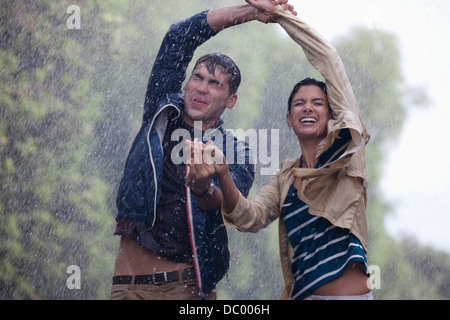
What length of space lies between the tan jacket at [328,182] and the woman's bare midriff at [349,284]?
13cm

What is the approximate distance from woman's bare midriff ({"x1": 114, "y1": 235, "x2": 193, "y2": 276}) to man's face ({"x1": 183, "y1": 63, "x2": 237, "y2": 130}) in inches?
27.9

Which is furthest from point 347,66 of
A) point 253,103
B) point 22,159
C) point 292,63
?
point 22,159

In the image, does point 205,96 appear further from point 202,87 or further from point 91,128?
point 91,128

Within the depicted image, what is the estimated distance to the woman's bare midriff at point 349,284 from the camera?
9.34 feet

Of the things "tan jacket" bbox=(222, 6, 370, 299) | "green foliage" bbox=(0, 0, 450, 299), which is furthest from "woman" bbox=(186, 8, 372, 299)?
"green foliage" bbox=(0, 0, 450, 299)

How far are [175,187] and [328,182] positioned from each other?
813 mm

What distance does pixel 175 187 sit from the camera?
11.1ft

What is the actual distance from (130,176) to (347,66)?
7799 mm

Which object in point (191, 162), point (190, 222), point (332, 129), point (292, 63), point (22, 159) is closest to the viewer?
point (191, 162)

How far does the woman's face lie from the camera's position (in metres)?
3.13

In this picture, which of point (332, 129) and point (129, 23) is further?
point (129, 23)

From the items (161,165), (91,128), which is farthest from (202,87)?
(91,128)

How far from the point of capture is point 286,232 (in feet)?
10.1
